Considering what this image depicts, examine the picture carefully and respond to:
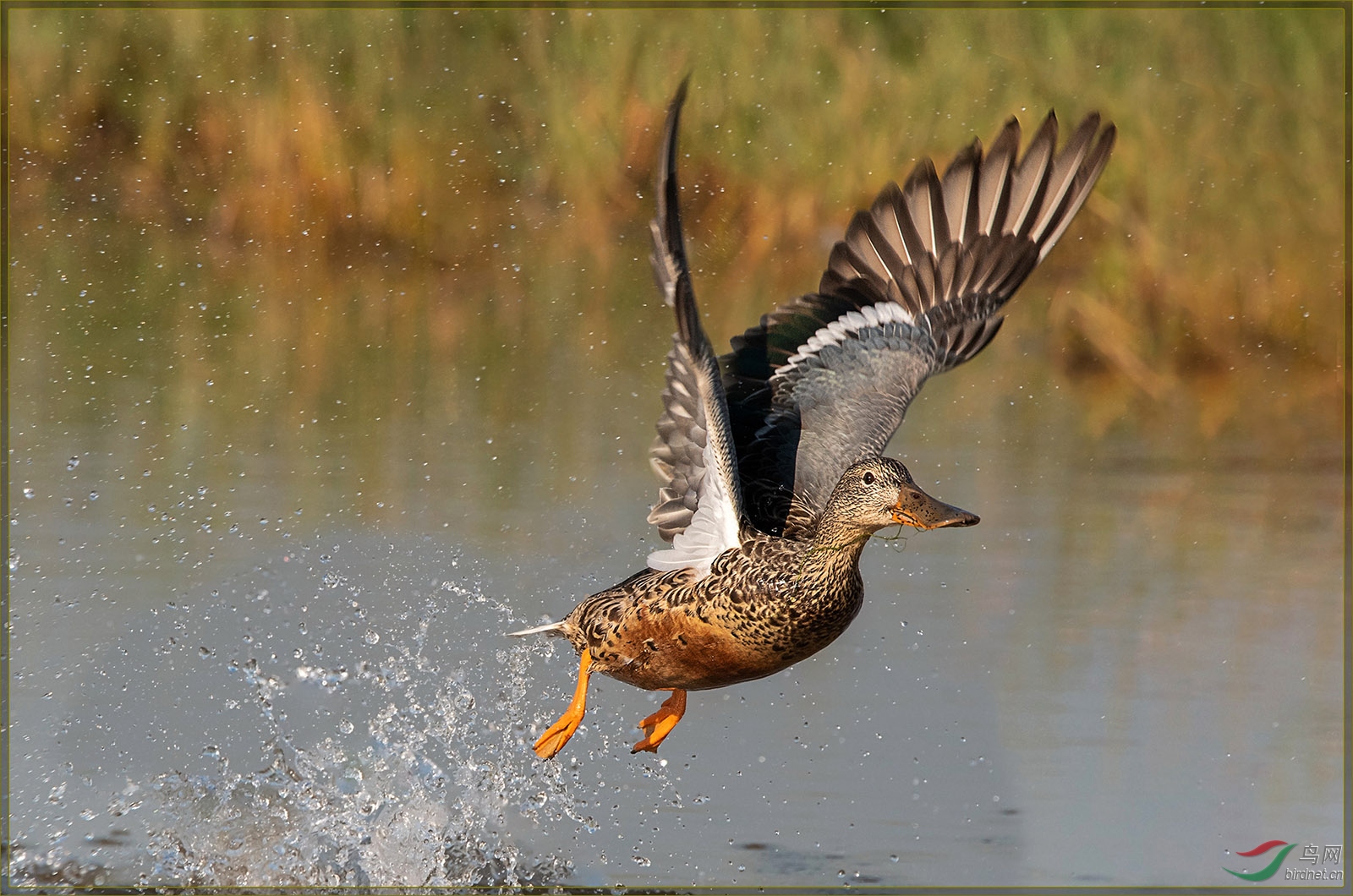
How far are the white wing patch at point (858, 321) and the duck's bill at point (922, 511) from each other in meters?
1.21

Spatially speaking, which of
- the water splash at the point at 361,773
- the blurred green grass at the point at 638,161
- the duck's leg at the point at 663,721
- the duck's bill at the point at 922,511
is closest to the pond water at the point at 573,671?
the water splash at the point at 361,773

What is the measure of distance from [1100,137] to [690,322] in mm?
1549

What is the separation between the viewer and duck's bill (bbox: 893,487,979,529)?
432 centimetres

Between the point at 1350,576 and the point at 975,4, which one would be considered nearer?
the point at 1350,576

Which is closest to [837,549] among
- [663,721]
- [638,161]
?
[663,721]

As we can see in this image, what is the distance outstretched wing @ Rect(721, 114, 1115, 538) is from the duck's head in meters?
0.58

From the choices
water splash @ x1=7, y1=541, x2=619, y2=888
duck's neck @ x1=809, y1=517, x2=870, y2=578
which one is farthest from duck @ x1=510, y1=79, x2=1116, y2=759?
water splash @ x1=7, y1=541, x2=619, y2=888

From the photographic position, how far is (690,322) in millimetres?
4148

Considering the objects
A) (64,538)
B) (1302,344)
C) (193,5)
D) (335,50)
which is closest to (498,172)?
(335,50)

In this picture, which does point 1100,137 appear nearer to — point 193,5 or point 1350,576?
point 1350,576

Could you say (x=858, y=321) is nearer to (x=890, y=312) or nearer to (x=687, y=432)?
(x=890, y=312)

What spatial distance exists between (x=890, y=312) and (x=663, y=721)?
1.45m

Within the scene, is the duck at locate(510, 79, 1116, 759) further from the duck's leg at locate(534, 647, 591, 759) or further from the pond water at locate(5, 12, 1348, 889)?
the pond water at locate(5, 12, 1348, 889)

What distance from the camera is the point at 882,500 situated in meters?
4.47
